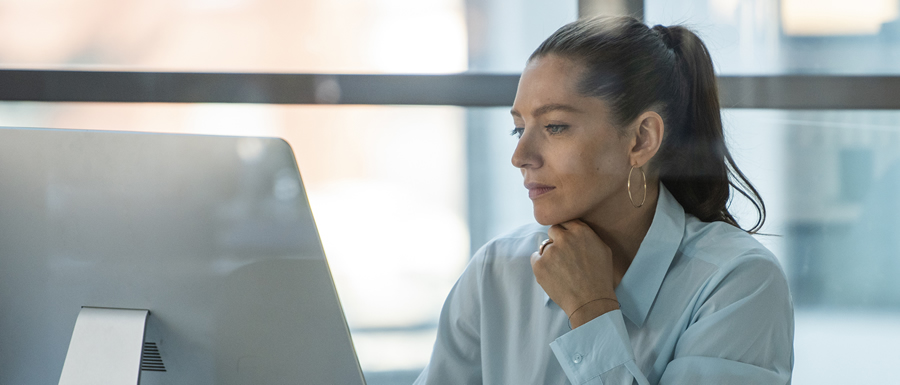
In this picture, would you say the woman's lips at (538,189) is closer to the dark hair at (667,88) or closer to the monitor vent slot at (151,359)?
the dark hair at (667,88)

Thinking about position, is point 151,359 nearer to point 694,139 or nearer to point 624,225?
point 624,225

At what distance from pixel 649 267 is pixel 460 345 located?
32 cm

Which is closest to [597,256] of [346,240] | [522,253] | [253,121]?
[522,253]

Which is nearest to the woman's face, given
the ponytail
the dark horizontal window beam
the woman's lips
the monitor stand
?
the woman's lips

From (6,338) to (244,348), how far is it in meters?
0.25

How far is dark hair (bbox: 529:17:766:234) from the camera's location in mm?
968

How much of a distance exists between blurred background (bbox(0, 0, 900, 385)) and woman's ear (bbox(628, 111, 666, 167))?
0.37 meters

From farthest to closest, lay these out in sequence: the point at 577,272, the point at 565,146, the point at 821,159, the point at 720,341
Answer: the point at 821,159
the point at 565,146
the point at 577,272
the point at 720,341

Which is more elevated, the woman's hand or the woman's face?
the woman's face

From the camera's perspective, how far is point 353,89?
134cm

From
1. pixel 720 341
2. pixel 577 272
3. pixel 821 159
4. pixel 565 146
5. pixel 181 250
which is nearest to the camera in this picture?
pixel 181 250

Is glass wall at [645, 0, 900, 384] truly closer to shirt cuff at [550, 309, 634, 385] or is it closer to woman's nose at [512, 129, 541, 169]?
woman's nose at [512, 129, 541, 169]

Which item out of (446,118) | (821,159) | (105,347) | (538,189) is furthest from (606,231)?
(105,347)

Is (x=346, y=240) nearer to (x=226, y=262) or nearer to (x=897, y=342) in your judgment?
(x=226, y=262)
